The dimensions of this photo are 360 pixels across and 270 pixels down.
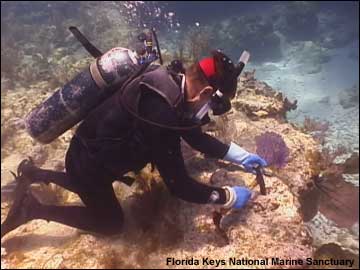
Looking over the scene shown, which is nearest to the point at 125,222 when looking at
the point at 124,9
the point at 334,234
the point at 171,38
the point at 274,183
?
the point at 274,183

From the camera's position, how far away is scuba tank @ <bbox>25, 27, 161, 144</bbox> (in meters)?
3.16

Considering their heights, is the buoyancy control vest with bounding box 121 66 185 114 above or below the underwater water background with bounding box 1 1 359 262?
above

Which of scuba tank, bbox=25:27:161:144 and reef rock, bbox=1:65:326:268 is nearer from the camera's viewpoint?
scuba tank, bbox=25:27:161:144

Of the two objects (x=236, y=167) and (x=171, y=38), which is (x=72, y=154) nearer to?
(x=236, y=167)

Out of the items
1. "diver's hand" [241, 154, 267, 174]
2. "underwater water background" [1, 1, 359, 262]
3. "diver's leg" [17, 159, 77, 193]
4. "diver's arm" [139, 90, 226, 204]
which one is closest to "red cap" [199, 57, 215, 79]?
"diver's arm" [139, 90, 226, 204]

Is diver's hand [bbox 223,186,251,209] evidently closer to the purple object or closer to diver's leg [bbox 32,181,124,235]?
the purple object

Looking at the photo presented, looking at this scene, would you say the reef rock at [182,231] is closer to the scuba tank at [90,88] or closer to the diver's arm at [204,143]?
the diver's arm at [204,143]

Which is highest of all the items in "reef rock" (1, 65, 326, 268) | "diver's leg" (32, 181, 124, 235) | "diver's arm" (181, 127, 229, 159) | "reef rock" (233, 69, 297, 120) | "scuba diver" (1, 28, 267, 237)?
"scuba diver" (1, 28, 267, 237)

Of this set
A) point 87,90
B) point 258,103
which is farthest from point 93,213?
point 258,103

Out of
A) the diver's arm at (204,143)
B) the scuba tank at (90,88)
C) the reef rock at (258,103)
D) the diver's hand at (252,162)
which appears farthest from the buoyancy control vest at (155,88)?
the reef rock at (258,103)

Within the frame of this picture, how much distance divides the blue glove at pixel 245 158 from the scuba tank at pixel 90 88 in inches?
55.4

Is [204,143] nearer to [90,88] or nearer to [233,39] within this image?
[90,88]

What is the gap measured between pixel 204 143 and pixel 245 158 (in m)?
0.52

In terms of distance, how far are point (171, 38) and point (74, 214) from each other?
14.4 m
